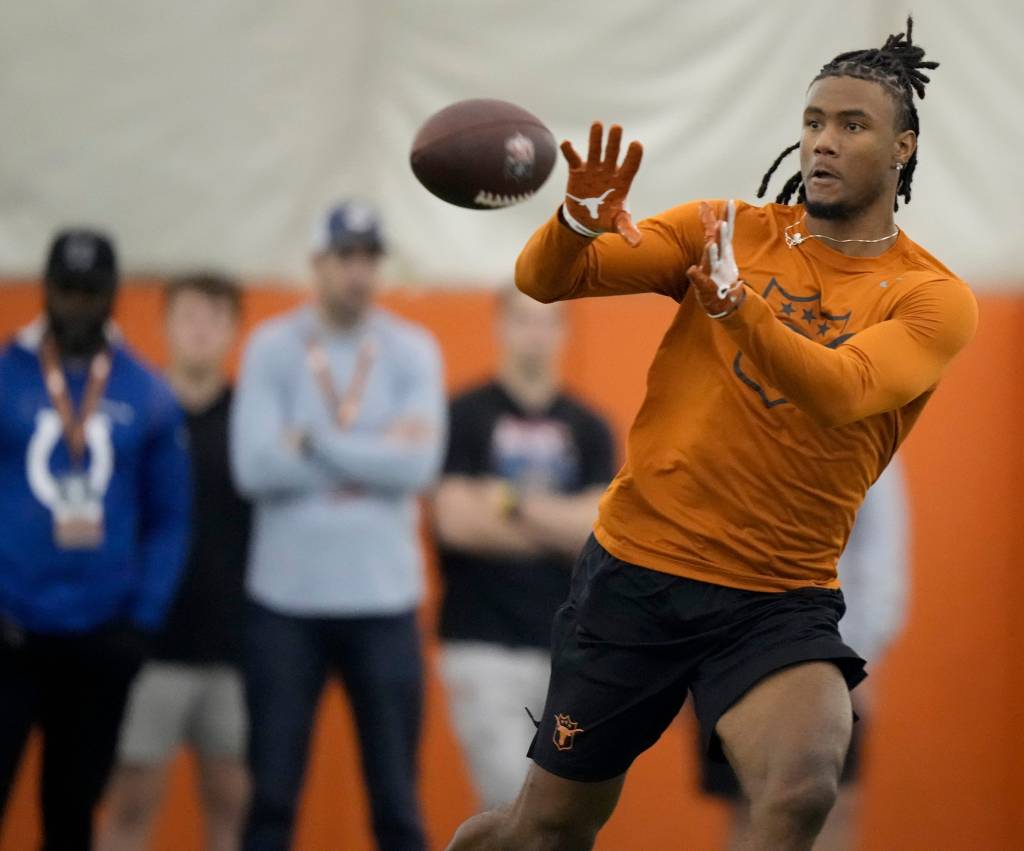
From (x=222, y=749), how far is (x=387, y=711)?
747 mm

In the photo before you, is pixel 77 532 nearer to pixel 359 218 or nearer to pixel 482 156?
pixel 359 218

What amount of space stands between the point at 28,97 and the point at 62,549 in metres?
2.50

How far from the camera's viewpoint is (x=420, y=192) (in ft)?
23.6

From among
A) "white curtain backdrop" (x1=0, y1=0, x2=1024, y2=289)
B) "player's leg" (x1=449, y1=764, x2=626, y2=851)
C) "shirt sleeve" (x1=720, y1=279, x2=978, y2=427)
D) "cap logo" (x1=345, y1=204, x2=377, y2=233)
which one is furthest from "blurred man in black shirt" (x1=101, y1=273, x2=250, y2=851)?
"shirt sleeve" (x1=720, y1=279, x2=978, y2=427)

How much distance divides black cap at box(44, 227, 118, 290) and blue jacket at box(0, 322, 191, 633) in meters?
0.19

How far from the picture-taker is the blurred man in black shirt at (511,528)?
572 cm

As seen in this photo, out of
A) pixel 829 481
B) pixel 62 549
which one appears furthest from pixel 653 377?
pixel 62 549

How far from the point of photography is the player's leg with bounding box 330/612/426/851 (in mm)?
5371

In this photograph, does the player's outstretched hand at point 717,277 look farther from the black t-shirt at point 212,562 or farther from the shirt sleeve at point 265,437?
the black t-shirt at point 212,562

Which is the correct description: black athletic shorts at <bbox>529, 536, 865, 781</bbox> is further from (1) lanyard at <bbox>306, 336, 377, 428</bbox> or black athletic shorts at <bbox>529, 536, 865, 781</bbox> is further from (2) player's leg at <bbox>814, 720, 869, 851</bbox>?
(1) lanyard at <bbox>306, 336, 377, 428</bbox>

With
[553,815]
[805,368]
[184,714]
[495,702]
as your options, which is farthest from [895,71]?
[184,714]

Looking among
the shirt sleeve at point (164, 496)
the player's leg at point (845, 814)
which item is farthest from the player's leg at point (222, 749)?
the player's leg at point (845, 814)

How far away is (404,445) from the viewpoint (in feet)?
18.5

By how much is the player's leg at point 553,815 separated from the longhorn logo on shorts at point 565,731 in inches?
3.0
